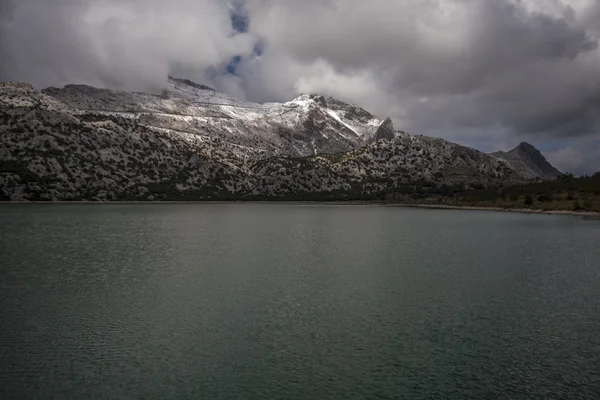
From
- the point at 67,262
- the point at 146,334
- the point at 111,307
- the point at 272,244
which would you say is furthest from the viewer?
the point at 272,244

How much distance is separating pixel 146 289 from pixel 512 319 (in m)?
30.0

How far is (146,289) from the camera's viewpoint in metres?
41.4

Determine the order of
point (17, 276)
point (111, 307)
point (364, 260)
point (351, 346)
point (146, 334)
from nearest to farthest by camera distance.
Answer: point (351, 346), point (146, 334), point (111, 307), point (17, 276), point (364, 260)

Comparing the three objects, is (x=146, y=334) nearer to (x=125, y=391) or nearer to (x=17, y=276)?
(x=125, y=391)

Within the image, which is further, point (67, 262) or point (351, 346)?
point (67, 262)

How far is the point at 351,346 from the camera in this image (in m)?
27.0

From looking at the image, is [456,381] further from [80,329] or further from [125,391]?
[80,329]

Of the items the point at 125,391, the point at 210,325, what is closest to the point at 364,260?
the point at 210,325

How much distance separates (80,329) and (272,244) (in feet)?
157

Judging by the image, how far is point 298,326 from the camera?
30.9 m

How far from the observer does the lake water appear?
22.0 metres

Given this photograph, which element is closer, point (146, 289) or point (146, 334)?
point (146, 334)

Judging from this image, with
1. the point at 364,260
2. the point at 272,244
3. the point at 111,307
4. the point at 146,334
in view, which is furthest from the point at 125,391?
the point at 272,244

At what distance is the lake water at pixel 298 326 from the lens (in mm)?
22016
